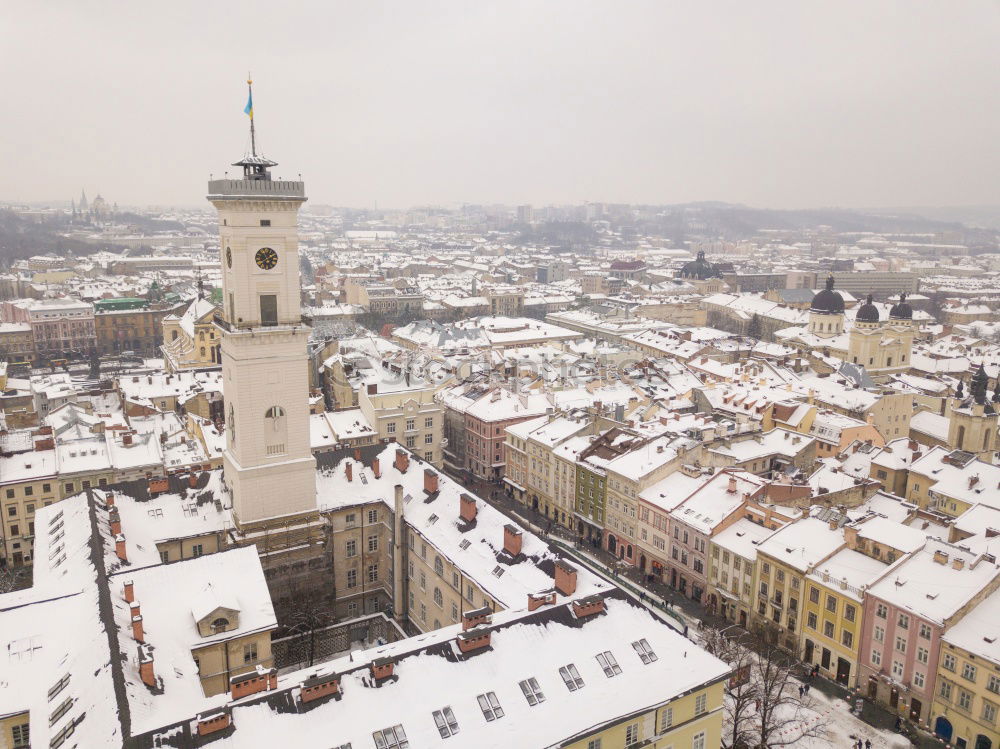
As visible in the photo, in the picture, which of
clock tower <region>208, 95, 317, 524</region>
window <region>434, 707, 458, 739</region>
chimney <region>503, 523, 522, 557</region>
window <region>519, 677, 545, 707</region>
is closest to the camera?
window <region>434, 707, 458, 739</region>

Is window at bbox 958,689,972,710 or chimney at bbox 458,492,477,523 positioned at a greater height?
chimney at bbox 458,492,477,523

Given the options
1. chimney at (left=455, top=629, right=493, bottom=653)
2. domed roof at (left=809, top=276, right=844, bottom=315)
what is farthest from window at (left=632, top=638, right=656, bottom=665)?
domed roof at (left=809, top=276, right=844, bottom=315)

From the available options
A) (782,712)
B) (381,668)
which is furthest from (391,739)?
(782,712)

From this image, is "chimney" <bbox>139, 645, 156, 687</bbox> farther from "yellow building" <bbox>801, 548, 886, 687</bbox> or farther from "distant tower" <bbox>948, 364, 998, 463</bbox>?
"distant tower" <bbox>948, 364, 998, 463</bbox>

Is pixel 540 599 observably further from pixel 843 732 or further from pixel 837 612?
pixel 837 612

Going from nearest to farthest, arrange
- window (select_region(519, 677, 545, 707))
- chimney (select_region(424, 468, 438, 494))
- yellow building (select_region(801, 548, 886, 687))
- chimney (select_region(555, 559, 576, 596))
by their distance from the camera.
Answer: window (select_region(519, 677, 545, 707)) → chimney (select_region(555, 559, 576, 596)) → yellow building (select_region(801, 548, 886, 687)) → chimney (select_region(424, 468, 438, 494))

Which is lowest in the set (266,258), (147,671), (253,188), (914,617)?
(914,617)

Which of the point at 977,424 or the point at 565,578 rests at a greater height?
the point at 565,578
